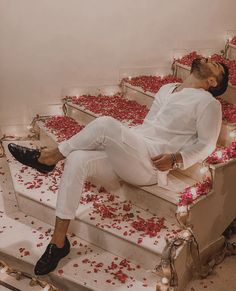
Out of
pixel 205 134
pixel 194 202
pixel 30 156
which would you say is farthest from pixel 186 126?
pixel 30 156

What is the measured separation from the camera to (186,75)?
391 cm

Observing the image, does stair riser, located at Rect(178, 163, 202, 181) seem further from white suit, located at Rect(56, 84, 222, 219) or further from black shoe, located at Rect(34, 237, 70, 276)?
black shoe, located at Rect(34, 237, 70, 276)

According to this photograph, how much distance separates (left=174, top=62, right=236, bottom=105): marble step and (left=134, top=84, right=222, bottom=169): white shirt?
0.66 meters

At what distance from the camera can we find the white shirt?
2.59 meters

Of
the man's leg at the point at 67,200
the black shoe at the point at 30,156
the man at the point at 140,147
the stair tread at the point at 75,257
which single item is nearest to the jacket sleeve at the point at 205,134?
the man at the point at 140,147

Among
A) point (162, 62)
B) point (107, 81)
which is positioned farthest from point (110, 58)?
point (162, 62)

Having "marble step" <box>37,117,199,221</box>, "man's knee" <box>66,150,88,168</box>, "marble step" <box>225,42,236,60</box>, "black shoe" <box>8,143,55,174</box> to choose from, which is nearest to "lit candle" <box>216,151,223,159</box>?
"marble step" <box>37,117,199,221</box>

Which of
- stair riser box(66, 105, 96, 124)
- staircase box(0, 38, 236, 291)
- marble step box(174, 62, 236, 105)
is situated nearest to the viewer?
staircase box(0, 38, 236, 291)

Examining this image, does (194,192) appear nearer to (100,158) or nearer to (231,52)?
(100,158)

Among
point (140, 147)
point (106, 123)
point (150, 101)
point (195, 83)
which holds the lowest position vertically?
point (150, 101)

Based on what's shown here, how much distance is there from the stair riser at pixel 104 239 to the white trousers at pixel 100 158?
0.91ft

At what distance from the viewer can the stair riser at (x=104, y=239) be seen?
251 cm

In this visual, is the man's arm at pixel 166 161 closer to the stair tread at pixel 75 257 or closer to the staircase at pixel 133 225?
the staircase at pixel 133 225

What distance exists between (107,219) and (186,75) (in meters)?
1.73
